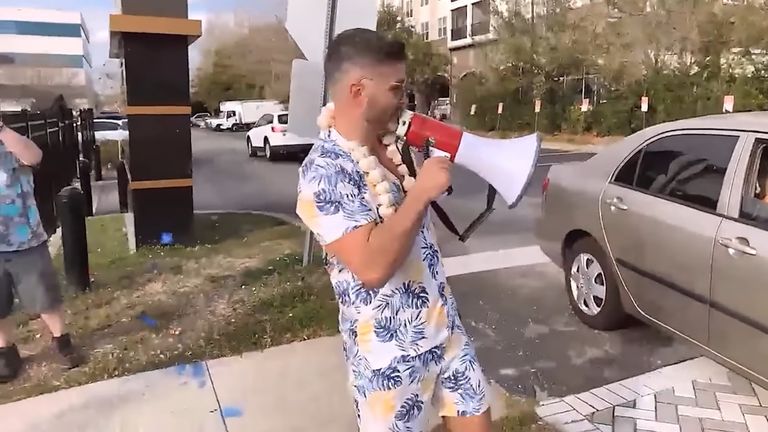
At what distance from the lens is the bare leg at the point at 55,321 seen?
9.89 feet

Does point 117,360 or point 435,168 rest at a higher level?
point 435,168

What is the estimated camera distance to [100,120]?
3020mm

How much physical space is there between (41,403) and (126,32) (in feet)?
5.78

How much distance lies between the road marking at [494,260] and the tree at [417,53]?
4.76 ft

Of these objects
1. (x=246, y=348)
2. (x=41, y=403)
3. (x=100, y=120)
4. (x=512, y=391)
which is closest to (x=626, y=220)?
(x=512, y=391)

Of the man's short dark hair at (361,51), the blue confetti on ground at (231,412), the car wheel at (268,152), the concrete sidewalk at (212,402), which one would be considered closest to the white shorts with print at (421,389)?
the man's short dark hair at (361,51)

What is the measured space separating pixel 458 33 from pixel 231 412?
2375mm

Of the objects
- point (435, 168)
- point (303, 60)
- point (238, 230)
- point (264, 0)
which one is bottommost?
point (238, 230)

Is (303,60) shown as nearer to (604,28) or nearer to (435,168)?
(604,28)

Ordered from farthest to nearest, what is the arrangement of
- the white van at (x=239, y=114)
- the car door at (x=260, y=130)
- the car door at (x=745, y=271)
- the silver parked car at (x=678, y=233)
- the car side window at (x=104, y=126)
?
the car door at (x=260, y=130) < the white van at (x=239, y=114) < the car side window at (x=104, y=126) < the silver parked car at (x=678, y=233) < the car door at (x=745, y=271)

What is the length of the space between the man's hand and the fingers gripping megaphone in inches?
8.7

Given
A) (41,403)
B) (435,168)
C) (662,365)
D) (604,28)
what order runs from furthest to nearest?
(604,28) → (662,365) → (41,403) → (435,168)

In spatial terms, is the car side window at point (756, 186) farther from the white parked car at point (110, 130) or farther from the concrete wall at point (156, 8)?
the white parked car at point (110, 130)

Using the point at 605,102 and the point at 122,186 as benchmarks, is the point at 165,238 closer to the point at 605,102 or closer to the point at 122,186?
the point at 122,186
